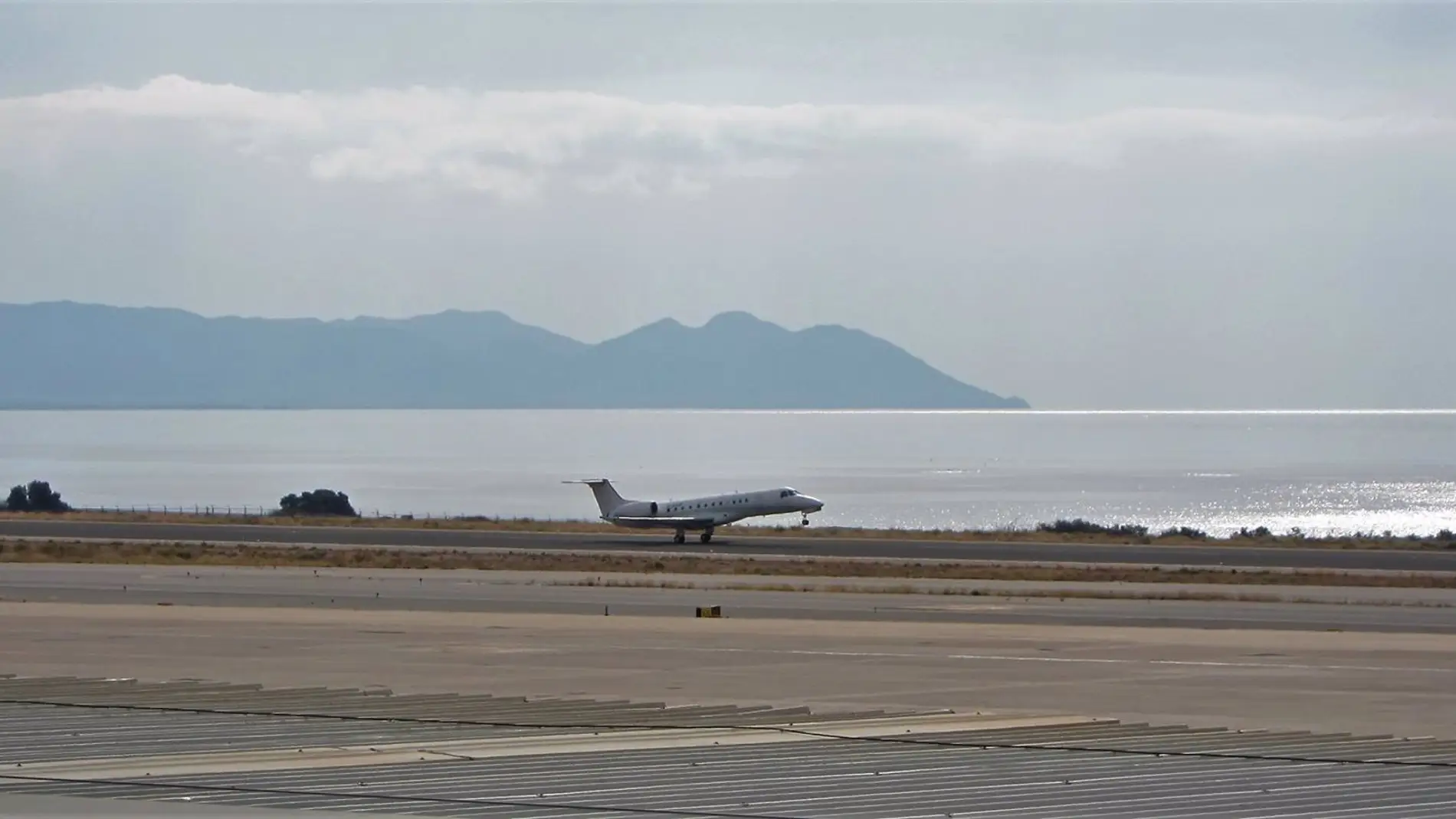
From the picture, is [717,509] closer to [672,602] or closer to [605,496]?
[605,496]

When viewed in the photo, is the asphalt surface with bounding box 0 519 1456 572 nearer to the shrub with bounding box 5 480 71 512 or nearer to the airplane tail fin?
the airplane tail fin

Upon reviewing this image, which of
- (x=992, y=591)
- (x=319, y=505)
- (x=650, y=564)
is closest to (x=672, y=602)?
(x=992, y=591)

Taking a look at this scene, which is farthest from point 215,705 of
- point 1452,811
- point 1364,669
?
point 1364,669

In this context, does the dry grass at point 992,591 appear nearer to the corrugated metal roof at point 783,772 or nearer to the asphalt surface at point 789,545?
the asphalt surface at point 789,545

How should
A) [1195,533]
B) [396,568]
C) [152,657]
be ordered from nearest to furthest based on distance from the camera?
[152,657], [396,568], [1195,533]

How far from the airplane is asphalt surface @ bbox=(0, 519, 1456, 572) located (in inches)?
38.8

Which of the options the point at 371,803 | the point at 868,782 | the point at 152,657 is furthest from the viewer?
the point at 152,657

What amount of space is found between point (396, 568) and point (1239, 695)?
4354 centimetres

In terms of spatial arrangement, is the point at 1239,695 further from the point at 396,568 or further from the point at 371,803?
the point at 396,568

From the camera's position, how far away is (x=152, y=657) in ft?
114

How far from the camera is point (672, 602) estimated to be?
52.0 m

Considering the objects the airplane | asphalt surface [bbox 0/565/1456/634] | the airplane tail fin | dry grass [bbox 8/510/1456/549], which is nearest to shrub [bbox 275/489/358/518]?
dry grass [bbox 8/510/1456/549]

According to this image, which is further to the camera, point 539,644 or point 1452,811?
point 539,644

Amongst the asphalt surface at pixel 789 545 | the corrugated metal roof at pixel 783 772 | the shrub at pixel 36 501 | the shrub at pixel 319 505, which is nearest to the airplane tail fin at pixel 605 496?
the asphalt surface at pixel 789 545
